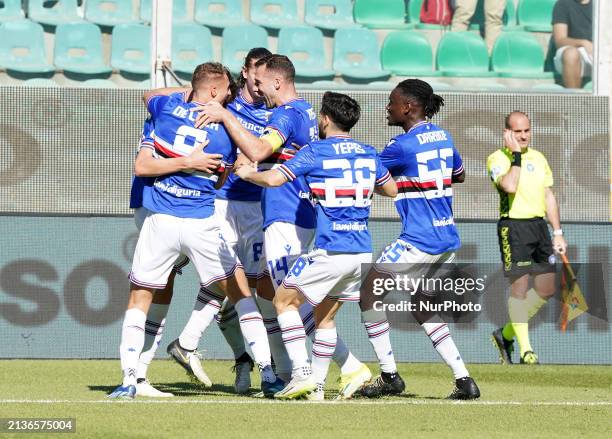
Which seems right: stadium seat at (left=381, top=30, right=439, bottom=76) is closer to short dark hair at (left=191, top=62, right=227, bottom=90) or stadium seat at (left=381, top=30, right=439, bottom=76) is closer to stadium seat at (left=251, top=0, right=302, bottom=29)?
stadium seat at (left=251, top=0, right=302, bottom=29)

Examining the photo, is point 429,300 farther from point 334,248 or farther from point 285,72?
point 285,72

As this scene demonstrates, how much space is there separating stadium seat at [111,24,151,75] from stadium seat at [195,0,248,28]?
2.50 feet

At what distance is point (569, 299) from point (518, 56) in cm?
418

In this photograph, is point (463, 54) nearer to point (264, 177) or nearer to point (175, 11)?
point (175, 11)

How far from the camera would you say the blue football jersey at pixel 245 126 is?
27.9 feet

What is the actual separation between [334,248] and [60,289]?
486cm

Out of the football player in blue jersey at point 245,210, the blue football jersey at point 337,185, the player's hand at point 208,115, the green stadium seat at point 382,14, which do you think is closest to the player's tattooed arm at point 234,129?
the player's hand at point 208,115

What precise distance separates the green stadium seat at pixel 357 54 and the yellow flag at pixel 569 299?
3.86 m

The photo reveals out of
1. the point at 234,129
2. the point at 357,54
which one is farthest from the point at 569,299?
the point at 234,129

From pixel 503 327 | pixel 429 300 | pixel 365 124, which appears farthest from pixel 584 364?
pixel 429 300

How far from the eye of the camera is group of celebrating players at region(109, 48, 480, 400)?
7.13m

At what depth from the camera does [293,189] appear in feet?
25.4

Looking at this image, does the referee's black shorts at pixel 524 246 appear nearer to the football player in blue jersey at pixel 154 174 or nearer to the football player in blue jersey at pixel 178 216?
the football player in blue jersey at pixel 154 174

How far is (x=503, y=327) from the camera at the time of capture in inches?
448
